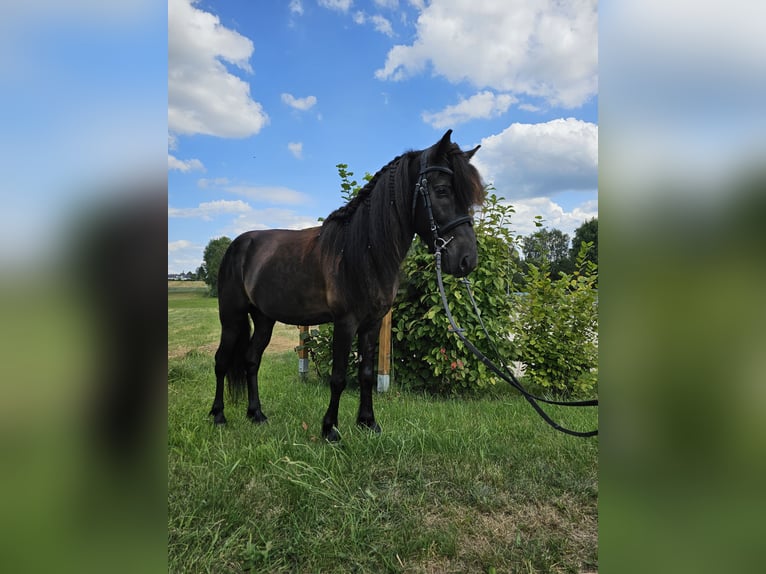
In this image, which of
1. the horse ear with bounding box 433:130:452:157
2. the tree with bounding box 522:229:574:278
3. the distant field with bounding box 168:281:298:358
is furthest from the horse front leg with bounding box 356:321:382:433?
the distant field with bounding box 168:281:298:358

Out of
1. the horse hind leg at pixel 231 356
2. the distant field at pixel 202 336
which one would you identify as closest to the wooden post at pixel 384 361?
the horse hind leg at pixel 231 356

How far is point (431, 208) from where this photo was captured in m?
2.64

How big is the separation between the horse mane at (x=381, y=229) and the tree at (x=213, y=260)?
243 centimetres

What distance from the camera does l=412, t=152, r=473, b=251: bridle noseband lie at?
2557 mm

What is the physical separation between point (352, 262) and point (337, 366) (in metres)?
0.89

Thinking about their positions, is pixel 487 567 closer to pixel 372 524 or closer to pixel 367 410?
pixel 372 524

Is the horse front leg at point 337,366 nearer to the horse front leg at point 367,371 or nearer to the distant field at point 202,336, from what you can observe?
the horse front leg at point 367,371

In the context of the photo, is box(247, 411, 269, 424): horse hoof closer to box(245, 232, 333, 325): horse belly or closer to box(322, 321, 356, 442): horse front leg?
box(322, 321, 356, 442): horse front leg

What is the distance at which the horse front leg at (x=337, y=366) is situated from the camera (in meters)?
3.05

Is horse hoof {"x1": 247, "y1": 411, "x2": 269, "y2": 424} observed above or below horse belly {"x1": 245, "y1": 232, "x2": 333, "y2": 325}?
below

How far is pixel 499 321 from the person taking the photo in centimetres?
494
